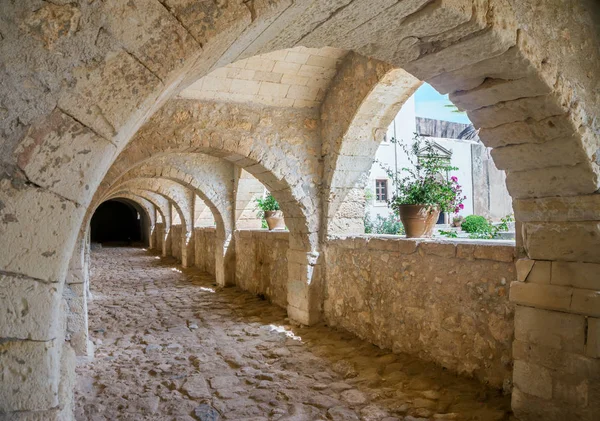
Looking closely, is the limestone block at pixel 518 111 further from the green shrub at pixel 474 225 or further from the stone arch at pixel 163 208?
the stone arch at pixel 163 208

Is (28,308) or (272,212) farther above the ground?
(272,212)

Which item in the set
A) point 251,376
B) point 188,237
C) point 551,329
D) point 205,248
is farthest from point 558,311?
point 188,237

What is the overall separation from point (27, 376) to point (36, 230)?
42cm

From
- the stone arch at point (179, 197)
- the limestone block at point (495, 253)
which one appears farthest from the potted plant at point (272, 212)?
the limestone block at point (495, 253)

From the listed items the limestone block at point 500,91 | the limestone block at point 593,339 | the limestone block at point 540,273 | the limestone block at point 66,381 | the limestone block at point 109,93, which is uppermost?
the limestone block at point 500,91

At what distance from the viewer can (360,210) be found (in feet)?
18.7

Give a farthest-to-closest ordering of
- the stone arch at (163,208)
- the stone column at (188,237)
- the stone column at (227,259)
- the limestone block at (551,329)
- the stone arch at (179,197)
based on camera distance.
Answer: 1. the stone arch at (163,208)
2. the stone column at (188,237)
3. the stone arch at (179,197)
4. the stone column at (227,259)
5. the limestone block at (551,329)

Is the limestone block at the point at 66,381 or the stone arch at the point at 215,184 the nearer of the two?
the limestone block at the point at 66,381

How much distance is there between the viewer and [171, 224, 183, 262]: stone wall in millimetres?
13727

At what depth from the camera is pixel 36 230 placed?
4.34 feet

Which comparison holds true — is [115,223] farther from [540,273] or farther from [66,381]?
[66,381]

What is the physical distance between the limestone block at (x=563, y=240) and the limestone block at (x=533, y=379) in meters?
0.69

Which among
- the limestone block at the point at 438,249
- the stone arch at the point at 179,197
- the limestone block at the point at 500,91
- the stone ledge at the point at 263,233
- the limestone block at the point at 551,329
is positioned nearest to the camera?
the limestone block at the point at 500,91

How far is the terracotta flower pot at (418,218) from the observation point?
14.1 ft
